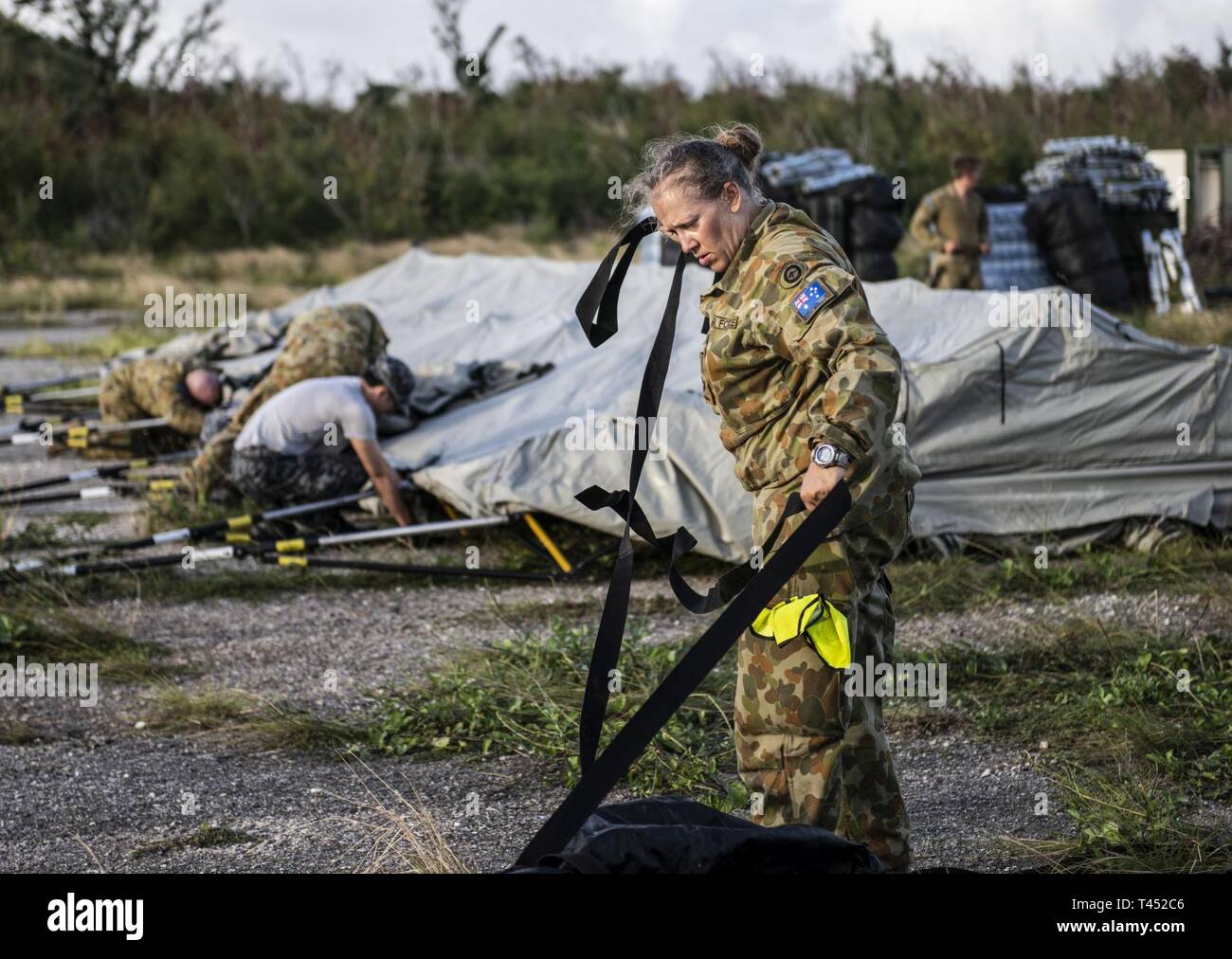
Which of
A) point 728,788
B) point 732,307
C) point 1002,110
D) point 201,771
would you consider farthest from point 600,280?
point 1002,110

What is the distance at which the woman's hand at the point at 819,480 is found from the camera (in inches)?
99.7

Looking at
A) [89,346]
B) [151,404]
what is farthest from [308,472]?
[89,346]

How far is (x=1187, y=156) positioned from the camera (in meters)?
15.7

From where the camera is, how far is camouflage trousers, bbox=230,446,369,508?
6734 millimetres

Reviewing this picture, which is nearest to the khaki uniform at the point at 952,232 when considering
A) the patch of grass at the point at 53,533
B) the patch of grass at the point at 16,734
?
the patch of grass at the point at 53,533

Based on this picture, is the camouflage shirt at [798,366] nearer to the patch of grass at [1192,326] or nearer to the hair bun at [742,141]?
the hair bun at [742,141]

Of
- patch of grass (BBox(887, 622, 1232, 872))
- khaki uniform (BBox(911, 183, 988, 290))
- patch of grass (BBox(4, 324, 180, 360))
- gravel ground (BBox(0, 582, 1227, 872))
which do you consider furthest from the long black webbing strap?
patch of grass (BBox(4, 324, 180, 360))

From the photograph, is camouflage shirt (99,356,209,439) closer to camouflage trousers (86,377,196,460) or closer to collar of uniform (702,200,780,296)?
camouflage trousers (86,377,196,460)

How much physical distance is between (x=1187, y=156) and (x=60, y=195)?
17.2 meters

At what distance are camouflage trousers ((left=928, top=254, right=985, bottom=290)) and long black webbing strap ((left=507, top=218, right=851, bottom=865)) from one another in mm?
8463

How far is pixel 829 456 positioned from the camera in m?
2.55

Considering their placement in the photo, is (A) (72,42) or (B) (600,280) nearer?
(B) (600,280)

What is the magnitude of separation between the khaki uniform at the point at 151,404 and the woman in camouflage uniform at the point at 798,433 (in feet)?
20.6
